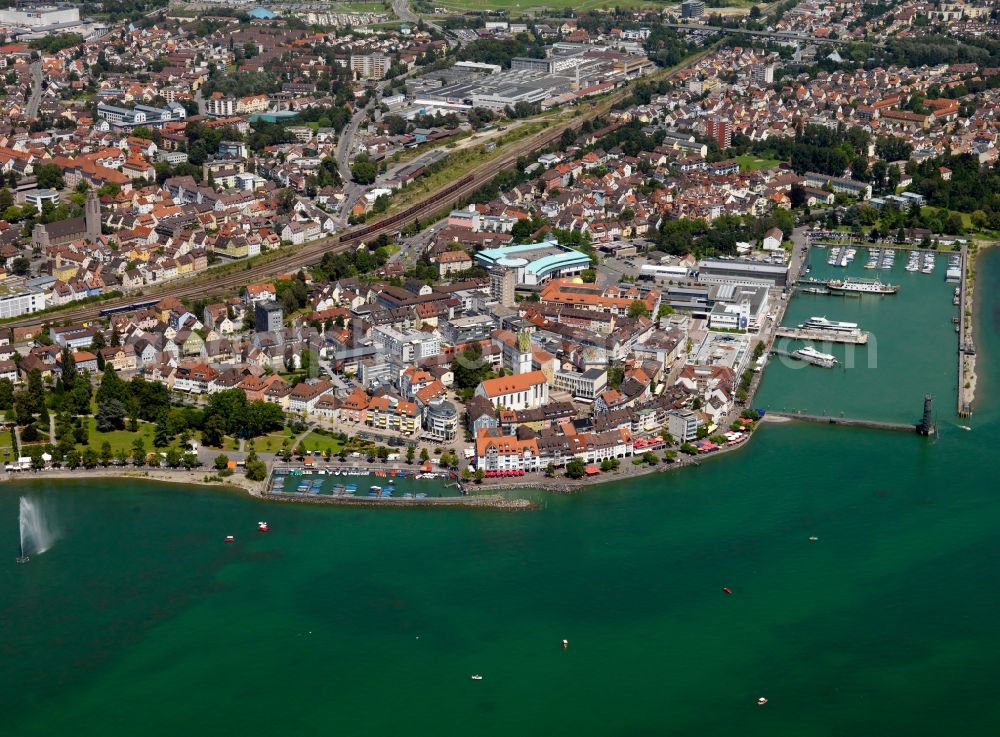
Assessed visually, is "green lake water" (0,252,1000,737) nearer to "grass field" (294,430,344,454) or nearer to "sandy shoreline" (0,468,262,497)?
"sandy shoreline" (0,468,262,497)

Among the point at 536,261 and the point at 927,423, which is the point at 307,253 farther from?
the point at 927,423

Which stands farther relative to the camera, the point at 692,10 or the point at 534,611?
the point at 692,10

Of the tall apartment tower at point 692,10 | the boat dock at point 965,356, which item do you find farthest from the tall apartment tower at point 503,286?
the tall apartment tower at point 692,10

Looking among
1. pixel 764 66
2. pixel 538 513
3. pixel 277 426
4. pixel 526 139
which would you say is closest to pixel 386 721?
pixel 538 513

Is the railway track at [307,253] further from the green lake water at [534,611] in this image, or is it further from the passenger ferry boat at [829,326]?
the passenger ferry boat at [829,326]

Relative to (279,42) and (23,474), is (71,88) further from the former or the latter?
(23,474)

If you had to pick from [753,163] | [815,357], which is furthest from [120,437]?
[753,163]
